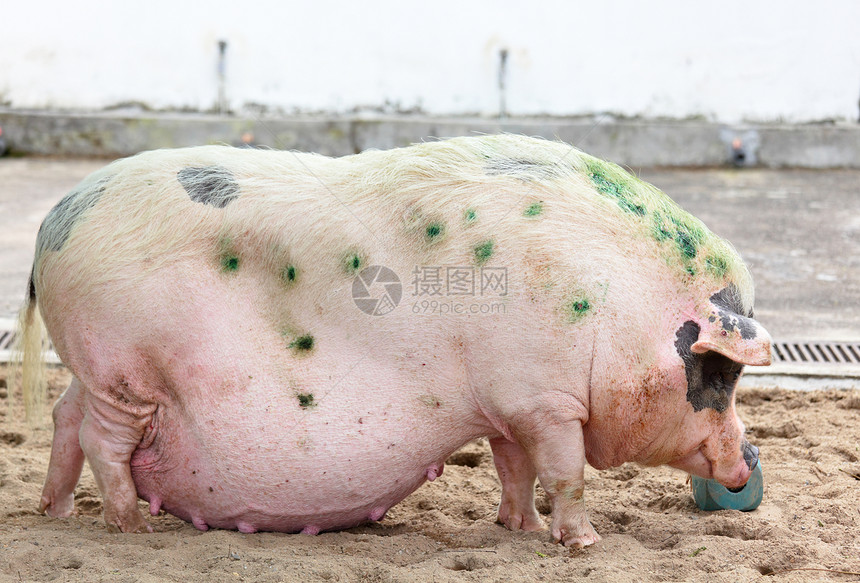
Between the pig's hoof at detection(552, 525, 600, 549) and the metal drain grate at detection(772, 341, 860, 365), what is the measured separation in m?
2.30

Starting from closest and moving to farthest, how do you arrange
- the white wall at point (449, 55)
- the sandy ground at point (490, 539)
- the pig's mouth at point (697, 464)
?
the sandy ground at point (490, 539) < the pig's mouth at point (697, 464) < the white wall at point (449, 55)

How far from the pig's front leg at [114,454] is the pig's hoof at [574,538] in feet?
4.64

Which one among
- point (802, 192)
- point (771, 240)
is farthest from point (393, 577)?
point (802, 192)

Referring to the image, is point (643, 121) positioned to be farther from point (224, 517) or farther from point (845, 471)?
point (224, 517)

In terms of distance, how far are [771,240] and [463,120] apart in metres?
4.07

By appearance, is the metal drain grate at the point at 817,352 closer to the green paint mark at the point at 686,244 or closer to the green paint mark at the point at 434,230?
the green paint mark at the point at 686,244

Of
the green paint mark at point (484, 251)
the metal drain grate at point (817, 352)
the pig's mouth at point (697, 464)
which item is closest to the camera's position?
the green paint mark at point (484, 251)

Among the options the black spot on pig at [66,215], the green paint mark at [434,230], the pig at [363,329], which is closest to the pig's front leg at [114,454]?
the pig at [363,329]

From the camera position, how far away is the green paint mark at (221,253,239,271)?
3143 mm

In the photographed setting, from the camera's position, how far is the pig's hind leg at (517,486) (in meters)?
3.49

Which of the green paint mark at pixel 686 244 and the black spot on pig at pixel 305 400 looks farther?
the green paint mark at pixel 686 244

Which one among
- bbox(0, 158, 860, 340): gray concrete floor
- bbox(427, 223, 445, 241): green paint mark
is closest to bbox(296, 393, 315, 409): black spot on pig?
bbox(427, 223, 445, 241): green paint mark

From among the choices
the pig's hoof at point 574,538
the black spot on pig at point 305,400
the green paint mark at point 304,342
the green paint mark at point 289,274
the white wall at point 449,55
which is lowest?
the pig's hoof at point 574,538

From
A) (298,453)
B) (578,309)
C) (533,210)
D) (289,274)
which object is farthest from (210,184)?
(578,309)
